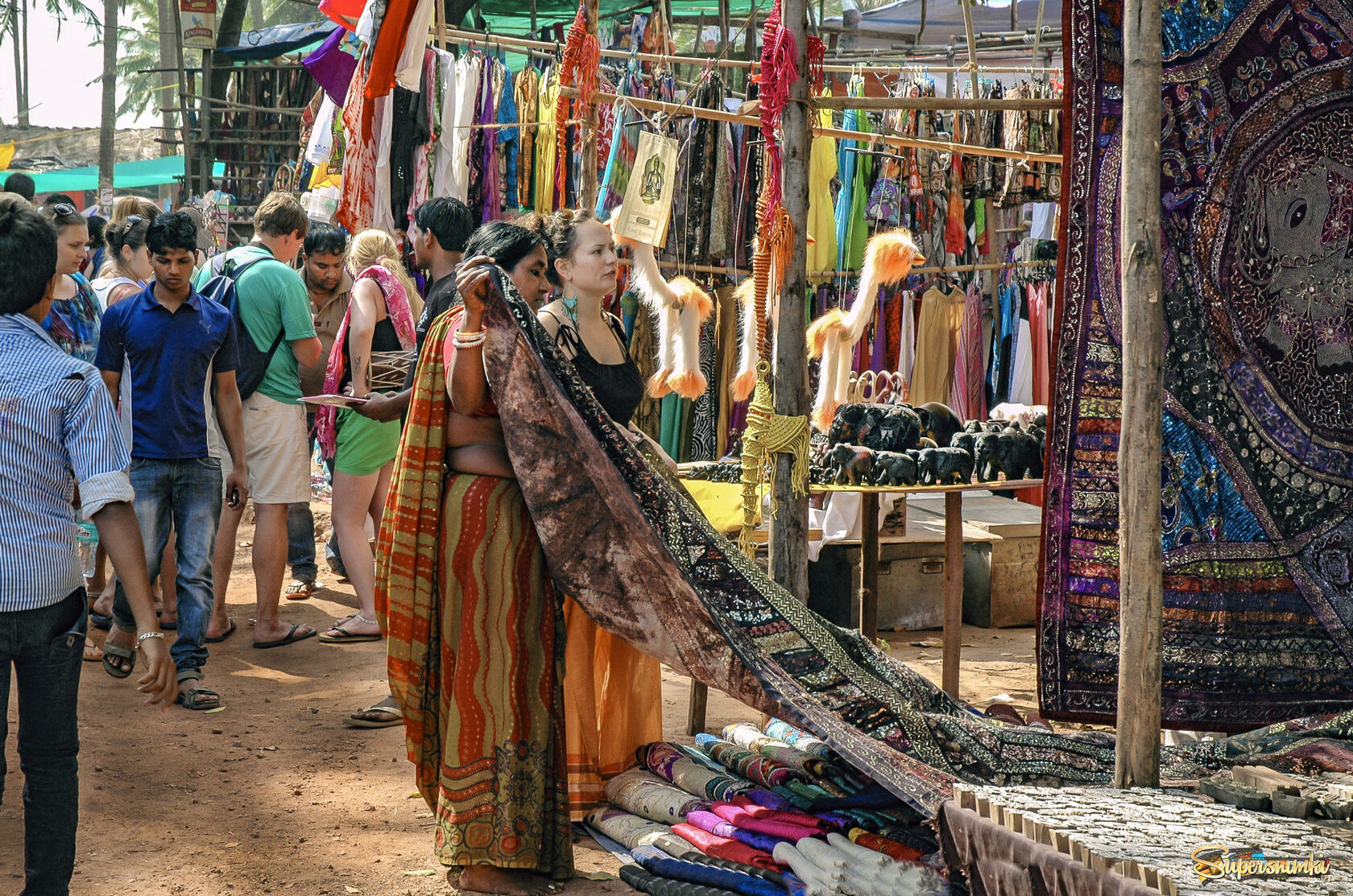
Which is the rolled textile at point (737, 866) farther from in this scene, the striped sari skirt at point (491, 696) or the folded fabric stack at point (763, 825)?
the striped sari skirt at point (491, 696)

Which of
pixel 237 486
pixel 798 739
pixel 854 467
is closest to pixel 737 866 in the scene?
pixel 798 739

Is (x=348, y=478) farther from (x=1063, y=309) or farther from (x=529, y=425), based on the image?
(x=1063, y=309)

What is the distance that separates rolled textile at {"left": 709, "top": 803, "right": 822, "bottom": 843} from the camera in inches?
136

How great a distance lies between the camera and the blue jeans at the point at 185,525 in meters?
5.15

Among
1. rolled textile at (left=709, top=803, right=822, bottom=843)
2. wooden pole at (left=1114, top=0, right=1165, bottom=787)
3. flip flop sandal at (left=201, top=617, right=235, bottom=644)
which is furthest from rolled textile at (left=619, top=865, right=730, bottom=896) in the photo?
flip flop sandal at (left=201, top=617, right=235, bottom=644)

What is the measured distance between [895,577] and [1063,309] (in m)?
2.90

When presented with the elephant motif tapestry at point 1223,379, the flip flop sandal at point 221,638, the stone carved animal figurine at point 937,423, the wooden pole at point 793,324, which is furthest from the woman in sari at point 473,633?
the flip flop sandal at point 221,638

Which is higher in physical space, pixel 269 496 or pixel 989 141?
pixel 989 141

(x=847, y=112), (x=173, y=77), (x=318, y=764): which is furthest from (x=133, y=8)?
(x=318, y=764)

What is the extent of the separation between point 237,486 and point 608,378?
7.47ft

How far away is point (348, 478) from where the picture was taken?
6047 millimetres

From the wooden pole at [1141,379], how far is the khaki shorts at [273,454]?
421cm

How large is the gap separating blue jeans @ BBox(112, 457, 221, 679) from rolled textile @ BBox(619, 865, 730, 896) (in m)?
2.57

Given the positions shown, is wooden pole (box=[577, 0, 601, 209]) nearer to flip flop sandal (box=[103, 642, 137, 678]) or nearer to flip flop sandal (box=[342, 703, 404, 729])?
flip flop sandal (box=[342, 703, 404, 729])
